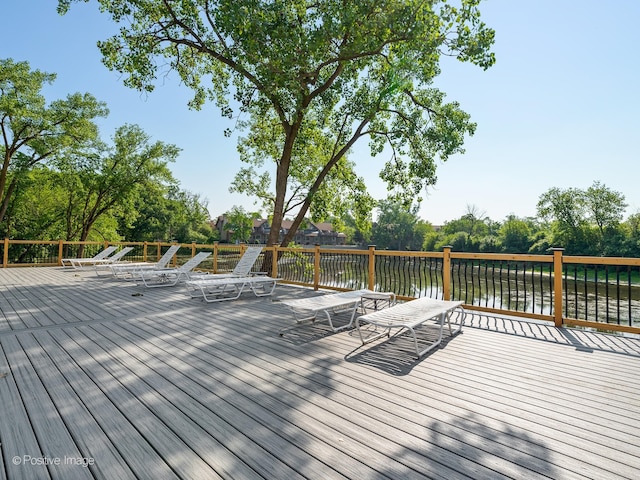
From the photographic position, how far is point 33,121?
15.1 m

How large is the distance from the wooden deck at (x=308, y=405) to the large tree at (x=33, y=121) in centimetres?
1551

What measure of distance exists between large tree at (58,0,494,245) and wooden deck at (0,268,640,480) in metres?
7.48

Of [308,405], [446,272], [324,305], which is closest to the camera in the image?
[308,405]

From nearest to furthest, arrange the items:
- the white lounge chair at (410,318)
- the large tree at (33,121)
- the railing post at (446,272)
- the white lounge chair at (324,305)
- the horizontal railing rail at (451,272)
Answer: the white lounge chair at (410,318), the white lounge chair at (324,305), the horizontal railing rail at (451,272), the railing post at (446,272), the large tree at (33,121)

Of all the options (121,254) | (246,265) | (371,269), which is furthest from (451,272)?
(121,254)

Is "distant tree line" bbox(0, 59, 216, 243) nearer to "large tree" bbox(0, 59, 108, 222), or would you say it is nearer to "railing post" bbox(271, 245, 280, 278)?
"large tree" bbox(0, 59, 108, 222)

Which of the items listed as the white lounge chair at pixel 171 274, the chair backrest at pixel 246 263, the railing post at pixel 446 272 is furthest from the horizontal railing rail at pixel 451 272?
the white lounge chair at pixel 171 274

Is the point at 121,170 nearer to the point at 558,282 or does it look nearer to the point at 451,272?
the point at 451,272

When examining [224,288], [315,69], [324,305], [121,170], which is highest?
[315,69]

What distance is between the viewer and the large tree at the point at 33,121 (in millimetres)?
14367

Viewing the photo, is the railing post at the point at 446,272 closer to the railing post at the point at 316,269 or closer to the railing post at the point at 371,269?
the railing post at the point at 371,269

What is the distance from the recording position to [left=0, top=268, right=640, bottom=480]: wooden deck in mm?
1680

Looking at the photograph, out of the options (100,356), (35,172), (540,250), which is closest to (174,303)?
(100,356)

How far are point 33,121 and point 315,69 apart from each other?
44.8 feet
